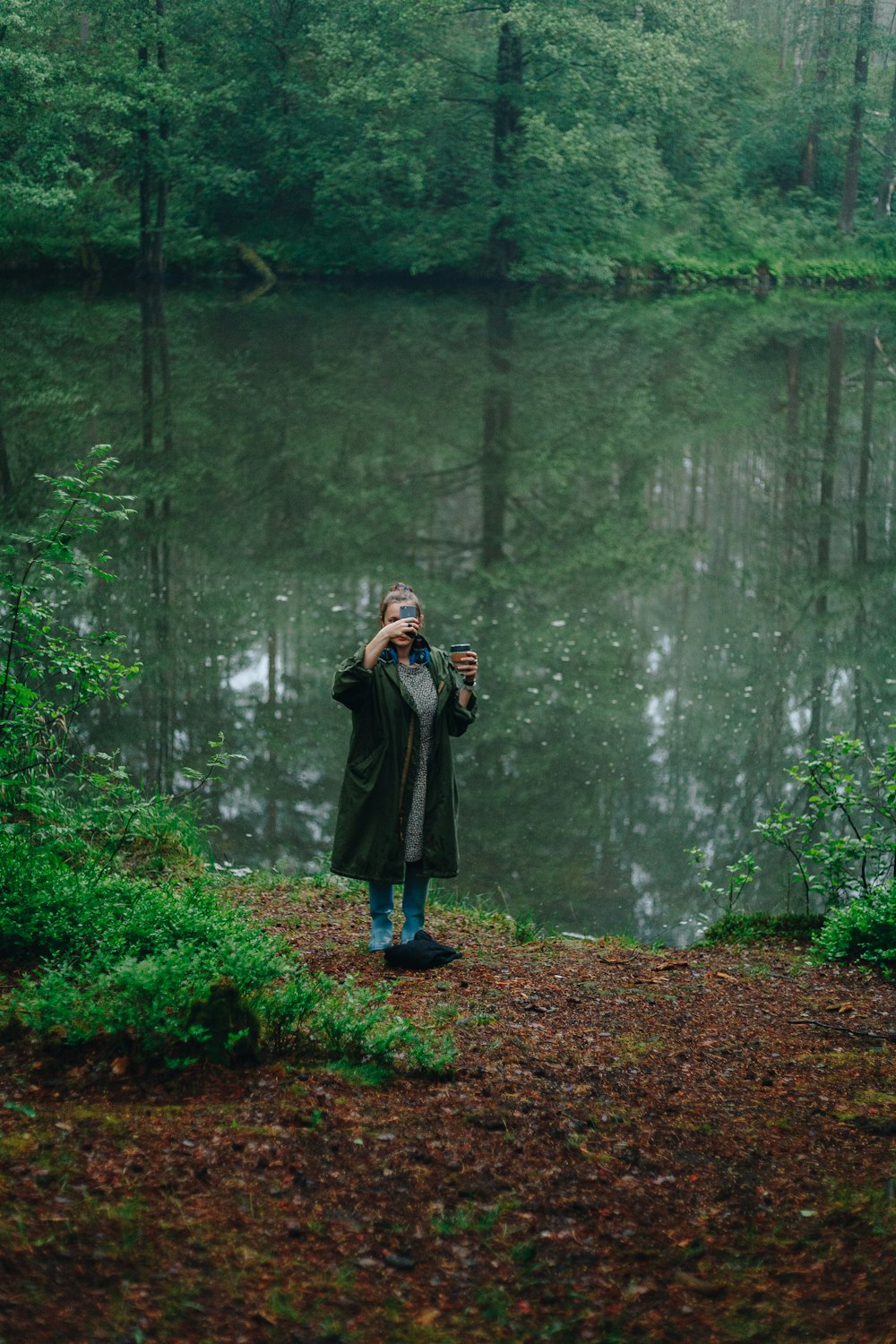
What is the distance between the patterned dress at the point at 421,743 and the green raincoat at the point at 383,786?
0.02 metres

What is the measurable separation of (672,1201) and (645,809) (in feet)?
18.1

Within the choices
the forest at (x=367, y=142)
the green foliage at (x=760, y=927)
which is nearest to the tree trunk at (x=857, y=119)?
the forest at (x=367, y=142)

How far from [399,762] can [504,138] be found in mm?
34520

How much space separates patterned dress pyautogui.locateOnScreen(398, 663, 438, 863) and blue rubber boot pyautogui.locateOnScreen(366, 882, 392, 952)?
0.25 m

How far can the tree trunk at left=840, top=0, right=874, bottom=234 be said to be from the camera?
43.1 m

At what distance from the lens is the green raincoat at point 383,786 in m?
5.86

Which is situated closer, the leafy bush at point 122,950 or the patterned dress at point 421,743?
the leafy bush at point 122,950

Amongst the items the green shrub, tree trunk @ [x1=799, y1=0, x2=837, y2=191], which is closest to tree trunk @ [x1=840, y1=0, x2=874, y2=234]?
tree trunk @ [x1=799, y1=0, x2=837, y2=191]

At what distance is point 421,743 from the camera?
5891mm

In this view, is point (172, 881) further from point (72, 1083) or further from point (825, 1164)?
point (825, 1164)

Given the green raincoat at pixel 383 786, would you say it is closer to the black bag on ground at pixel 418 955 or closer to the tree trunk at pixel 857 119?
the black bag on ground at pixel 418 955

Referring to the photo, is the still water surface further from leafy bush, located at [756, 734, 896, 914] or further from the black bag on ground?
the black bag on ground

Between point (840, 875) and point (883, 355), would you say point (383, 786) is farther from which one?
point (883, 355)

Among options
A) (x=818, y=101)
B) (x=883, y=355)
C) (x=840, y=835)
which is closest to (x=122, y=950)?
(x=840, y=835)
